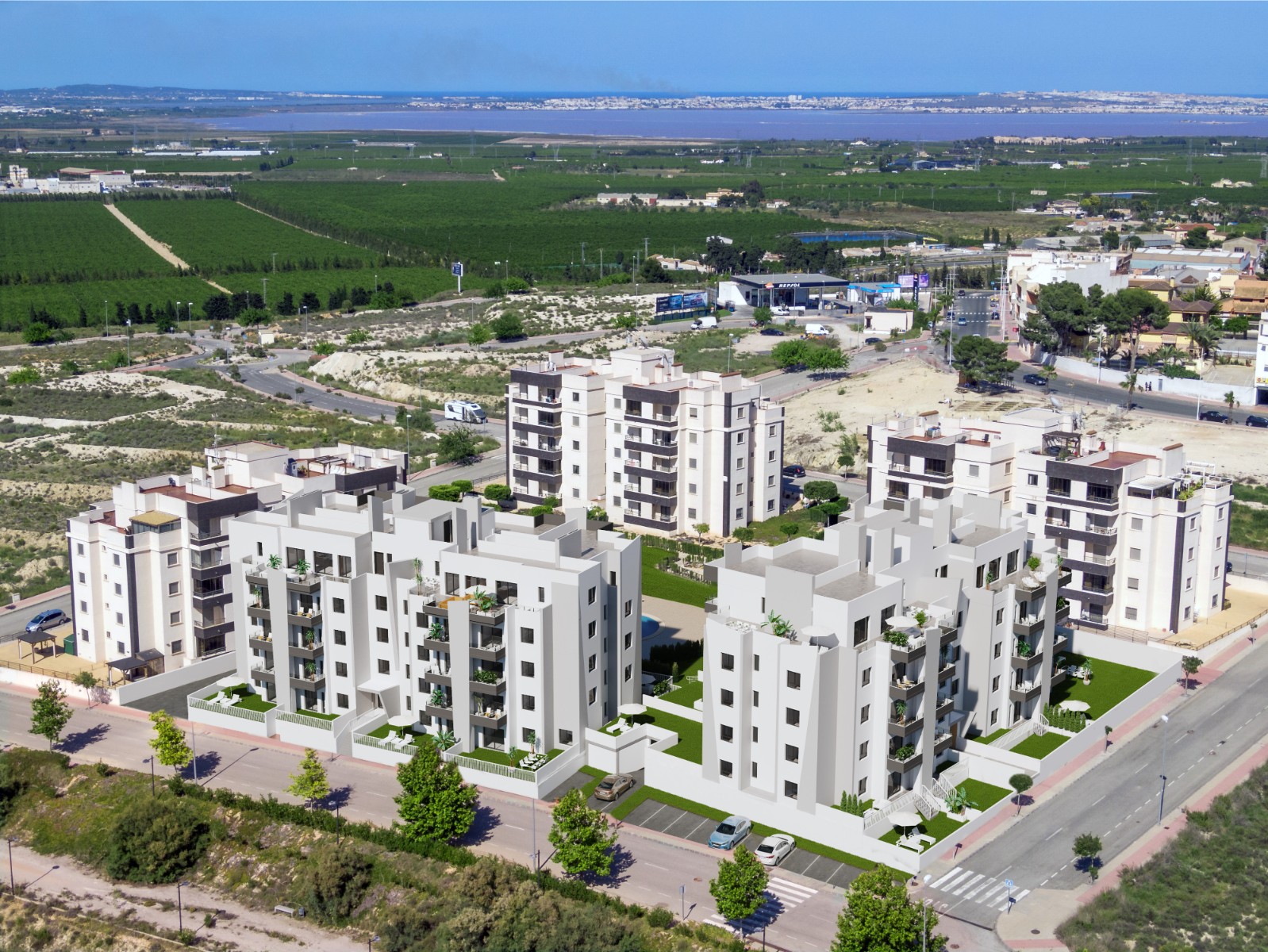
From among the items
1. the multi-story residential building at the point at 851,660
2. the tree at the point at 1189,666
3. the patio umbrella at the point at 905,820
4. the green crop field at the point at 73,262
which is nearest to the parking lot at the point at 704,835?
the multi-story residential building at the point at 851,660

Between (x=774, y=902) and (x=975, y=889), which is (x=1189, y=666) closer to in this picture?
(x=975, y=889)

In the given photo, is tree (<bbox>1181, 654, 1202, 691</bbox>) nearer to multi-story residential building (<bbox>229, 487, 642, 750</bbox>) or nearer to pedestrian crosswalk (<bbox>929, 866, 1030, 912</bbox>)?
pedestrian crosswalk (<bbox>929, 866, 1030, 912</bbox>)

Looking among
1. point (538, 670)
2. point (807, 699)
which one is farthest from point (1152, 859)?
point (538, 670)

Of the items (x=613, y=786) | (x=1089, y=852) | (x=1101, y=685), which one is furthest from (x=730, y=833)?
(x=1101, y=685)

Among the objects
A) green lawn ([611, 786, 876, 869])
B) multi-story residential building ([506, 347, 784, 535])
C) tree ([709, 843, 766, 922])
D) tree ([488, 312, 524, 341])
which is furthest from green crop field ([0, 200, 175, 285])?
tree ([709, 843, 766, 922])

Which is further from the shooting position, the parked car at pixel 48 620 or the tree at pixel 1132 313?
the tree at pixel 1132 313

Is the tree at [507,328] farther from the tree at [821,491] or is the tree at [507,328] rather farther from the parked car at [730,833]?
the parked car at [730,833]

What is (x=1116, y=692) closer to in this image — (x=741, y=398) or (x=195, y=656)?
(x=741, y=398)
